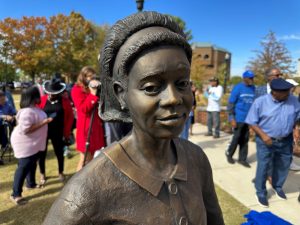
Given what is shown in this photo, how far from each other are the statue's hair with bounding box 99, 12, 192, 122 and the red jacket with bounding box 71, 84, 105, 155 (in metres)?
2.71

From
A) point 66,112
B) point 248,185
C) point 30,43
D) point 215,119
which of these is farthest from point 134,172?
point 30,43

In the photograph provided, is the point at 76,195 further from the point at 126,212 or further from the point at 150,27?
the point at 150,27

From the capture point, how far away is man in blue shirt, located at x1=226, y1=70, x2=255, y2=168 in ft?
17.3

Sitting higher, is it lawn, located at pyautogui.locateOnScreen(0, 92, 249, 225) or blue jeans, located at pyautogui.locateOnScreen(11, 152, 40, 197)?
blue jeans, located at pyautogui.locateOnScreen(11, 152, 40, 197)

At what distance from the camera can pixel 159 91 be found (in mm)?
918

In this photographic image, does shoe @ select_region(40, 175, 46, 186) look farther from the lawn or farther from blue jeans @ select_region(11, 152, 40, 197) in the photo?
blue jeans @ select_region(11, 152, 40, 197)

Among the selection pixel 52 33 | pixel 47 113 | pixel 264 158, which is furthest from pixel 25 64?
pixel 264 158

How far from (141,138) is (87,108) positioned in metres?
2.85

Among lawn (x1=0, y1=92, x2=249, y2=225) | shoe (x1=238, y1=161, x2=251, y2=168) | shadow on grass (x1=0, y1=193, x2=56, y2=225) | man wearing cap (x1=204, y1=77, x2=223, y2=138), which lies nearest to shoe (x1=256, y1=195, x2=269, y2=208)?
lawn (x1=0, y1=92, x2=249, y2=225)

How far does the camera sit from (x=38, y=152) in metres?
4.16

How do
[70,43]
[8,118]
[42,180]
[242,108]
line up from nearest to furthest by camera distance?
[42,180] < [242,108] < [8,118] < [70,43]

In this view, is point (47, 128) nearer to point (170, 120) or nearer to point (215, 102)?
point (170, 120)

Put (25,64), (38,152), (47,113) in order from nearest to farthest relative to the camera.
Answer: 1. (38,152)
2. (47,113)
3. (25,64)

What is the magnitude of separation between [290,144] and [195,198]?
11.1 feet
